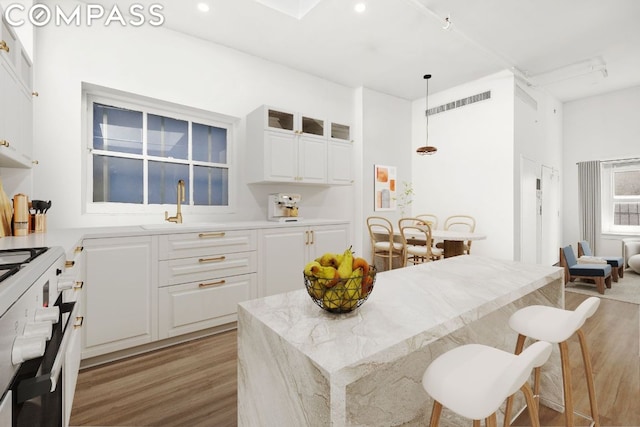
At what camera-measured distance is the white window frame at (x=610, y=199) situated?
5.59m

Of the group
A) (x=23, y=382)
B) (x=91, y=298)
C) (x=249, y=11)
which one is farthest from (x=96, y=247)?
(x=249, y=11)

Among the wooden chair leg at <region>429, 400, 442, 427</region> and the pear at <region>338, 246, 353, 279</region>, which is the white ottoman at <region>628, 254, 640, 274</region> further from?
the pear at <region>338, 246, 353, 279</region>

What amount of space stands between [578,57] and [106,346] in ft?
20.1

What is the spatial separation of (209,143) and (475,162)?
12.7ft

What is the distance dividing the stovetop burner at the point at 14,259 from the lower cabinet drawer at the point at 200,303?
1.29 metres

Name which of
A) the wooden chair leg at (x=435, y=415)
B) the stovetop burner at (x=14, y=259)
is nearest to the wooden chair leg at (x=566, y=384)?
the wooden chair leg at (x=435, y=415)

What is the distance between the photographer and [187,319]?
2.52 m

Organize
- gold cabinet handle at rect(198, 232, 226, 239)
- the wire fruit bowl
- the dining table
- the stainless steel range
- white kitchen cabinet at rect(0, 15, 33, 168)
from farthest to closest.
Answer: the dining table → gold cabinet handle at rect(198, 232, 226, 239) → white kitchen cabinet at rect(0, 15, 33, 168) → the wire fruit bowl → the stainless steel range

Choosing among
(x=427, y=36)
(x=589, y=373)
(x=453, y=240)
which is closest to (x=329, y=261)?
(x=589, y=373)

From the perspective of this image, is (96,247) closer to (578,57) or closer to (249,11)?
(249,11)

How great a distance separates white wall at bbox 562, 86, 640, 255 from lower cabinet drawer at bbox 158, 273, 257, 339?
6.57 metres

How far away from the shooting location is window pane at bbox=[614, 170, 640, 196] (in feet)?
18.1

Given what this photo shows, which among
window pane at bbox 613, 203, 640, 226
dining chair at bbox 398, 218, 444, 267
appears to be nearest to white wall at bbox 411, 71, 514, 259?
dining chair at bbox 398, 218, 444, 267

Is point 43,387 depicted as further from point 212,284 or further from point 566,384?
point 212,284
